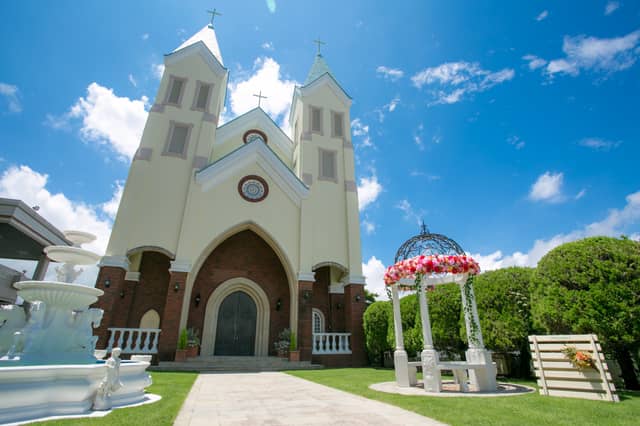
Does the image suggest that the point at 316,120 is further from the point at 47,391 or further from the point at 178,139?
the point at 47,391

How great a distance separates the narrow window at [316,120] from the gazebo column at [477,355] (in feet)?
50.7

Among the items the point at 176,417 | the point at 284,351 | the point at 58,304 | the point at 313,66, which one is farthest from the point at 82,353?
the point at 313,66

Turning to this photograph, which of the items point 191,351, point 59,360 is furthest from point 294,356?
point 59,360

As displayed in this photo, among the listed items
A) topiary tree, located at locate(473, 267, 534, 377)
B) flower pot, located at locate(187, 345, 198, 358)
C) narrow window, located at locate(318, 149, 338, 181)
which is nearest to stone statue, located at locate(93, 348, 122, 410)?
flower pot, located at locate(187, 345, 198, 358)

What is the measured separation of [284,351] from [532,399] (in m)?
11.2

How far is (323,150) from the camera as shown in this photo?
20.6 meters

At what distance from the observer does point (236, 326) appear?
16.2 metres

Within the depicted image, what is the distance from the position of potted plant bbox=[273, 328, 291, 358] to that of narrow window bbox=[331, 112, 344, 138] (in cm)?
1323

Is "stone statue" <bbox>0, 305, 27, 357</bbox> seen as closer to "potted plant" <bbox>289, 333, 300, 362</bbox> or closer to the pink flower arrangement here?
the pink flower arrangement

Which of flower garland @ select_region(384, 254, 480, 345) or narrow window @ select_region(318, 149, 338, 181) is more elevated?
narrow window @ select_region(318, 149, 338, 181)

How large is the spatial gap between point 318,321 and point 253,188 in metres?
8.46

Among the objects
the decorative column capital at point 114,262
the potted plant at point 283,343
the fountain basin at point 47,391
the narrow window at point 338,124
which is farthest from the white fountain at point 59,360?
the narrow window at point 338,124

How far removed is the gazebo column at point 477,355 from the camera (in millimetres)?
7279

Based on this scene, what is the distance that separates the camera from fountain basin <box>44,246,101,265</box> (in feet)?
21.6
